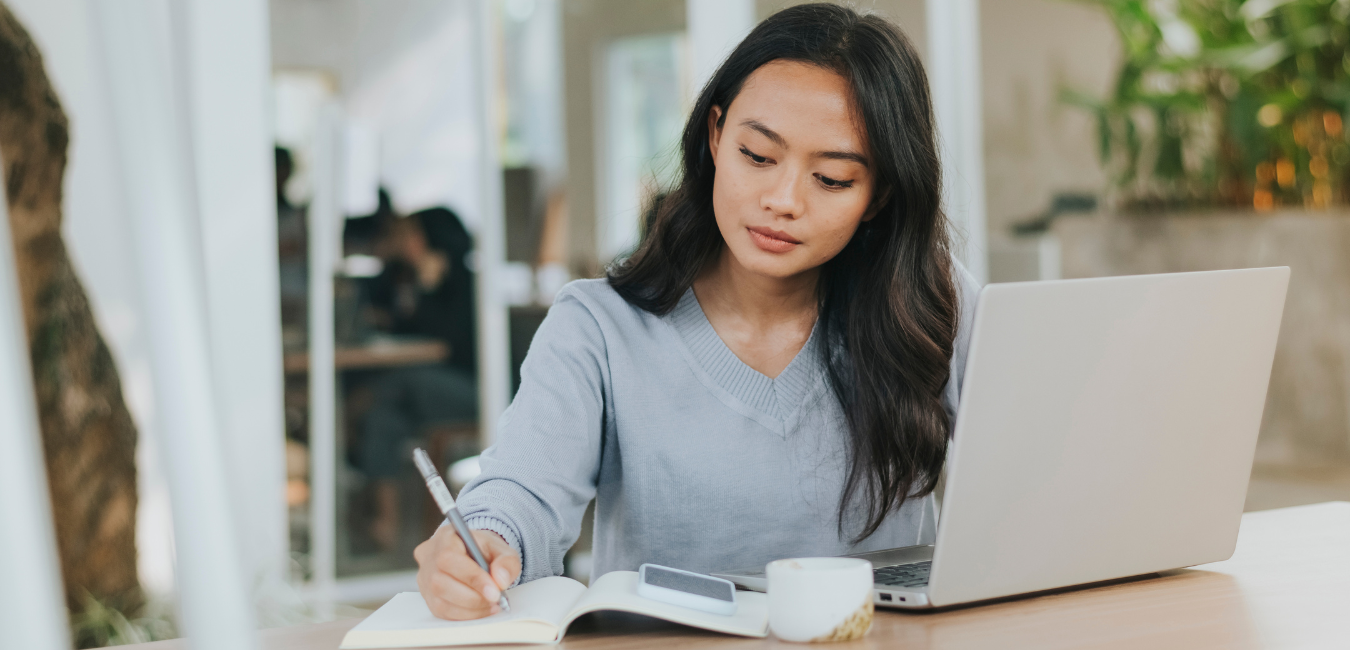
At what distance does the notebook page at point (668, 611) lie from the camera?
829mm

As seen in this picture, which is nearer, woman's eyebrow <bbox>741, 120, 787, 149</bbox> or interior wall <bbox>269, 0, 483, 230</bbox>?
woman's eyebrow <bbox>741, 120, 787, 149</bbox>

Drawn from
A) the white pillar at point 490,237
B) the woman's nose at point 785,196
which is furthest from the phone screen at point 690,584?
the white pillar at point 490,237

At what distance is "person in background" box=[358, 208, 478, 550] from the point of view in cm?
311

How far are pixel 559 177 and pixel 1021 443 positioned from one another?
2.52 meters

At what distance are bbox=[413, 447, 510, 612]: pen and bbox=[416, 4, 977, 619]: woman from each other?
21cm

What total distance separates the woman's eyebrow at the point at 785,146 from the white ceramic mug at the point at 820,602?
20.6 inches

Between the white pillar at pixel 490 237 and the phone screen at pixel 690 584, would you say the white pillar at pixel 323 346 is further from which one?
the phone screen at pixel 690 584

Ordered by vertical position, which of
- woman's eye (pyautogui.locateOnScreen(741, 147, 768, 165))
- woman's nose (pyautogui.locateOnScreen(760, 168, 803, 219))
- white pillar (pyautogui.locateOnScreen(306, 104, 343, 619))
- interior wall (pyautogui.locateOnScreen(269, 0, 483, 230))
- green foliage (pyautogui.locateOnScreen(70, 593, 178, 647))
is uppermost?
interior wall (pyautogui.locateOnScreen(269, 0, 483, 230))

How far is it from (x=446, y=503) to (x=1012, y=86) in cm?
374

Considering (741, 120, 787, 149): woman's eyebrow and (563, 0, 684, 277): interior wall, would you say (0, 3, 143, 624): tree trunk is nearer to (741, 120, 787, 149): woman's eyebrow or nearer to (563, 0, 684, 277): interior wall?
(563, 0, 684, 277): interior wall

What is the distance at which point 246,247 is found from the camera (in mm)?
2549

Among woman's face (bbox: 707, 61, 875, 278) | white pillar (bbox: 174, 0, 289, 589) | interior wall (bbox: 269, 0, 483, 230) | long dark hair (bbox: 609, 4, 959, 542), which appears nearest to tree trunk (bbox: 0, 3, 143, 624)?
white pillar (bbox: 174, 0, 289, 589)

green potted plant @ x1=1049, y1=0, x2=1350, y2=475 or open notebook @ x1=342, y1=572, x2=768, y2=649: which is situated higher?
green potted plant @ x1=1049, y1=0, x2=1350, y2=475

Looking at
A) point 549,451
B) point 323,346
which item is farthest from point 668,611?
point 323,346
